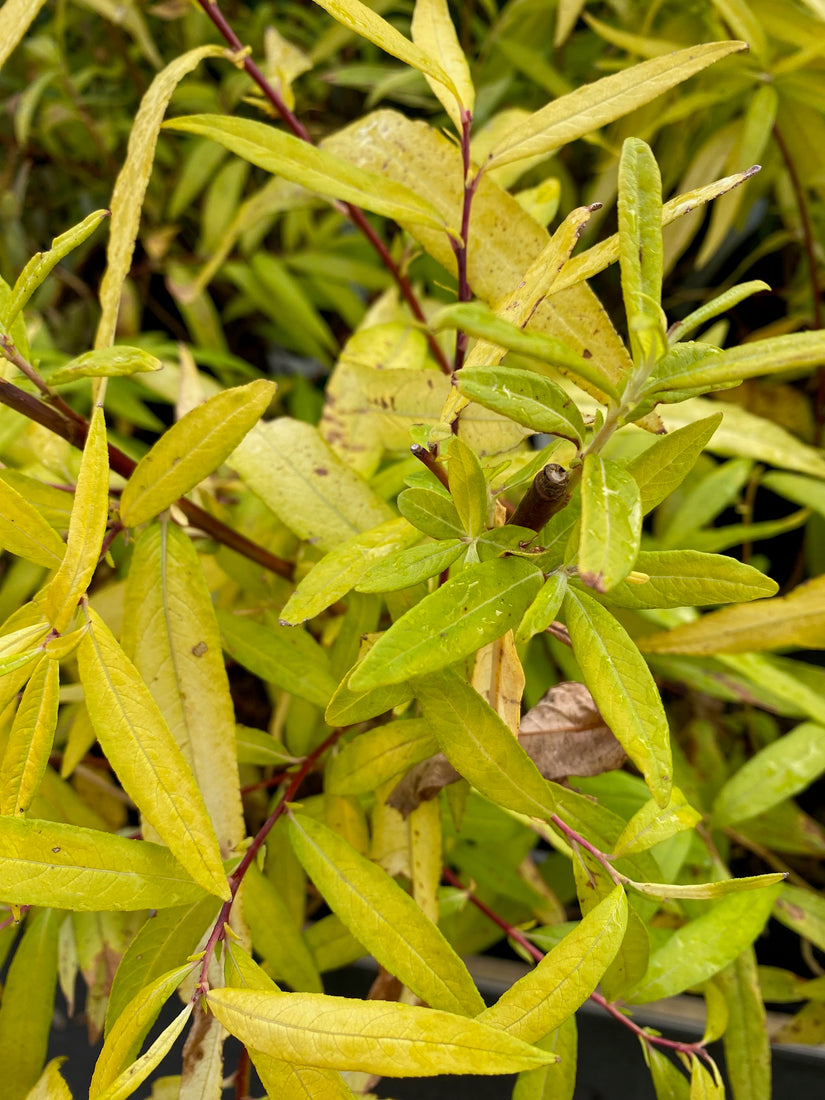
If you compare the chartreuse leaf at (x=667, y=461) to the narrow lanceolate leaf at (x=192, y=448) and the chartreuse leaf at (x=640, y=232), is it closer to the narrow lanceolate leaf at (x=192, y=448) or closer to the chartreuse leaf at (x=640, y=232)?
the chartreuse leaf at (x=640, y=232)

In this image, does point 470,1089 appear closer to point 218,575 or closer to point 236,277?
point 218,575

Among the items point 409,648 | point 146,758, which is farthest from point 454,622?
point 146,758

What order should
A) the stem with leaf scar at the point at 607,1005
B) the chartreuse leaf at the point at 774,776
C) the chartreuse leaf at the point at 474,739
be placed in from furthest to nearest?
the chartreuse leaf at the point at 774,776
the stem with leaf scar at the point at 607,1005
the chartreuse leaf at the point at 474,739

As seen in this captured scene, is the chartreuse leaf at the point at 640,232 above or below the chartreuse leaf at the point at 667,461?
above

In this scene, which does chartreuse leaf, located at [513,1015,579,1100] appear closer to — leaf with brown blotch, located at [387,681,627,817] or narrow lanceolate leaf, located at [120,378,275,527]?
leaf with brown blotch, located at [387,681,627,817]

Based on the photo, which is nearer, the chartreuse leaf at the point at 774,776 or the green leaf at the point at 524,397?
the green leaf at the point at 524,397

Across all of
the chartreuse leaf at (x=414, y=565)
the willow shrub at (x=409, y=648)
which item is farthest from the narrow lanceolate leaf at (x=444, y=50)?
the chartreuse leaf at (x=414, y=565)
